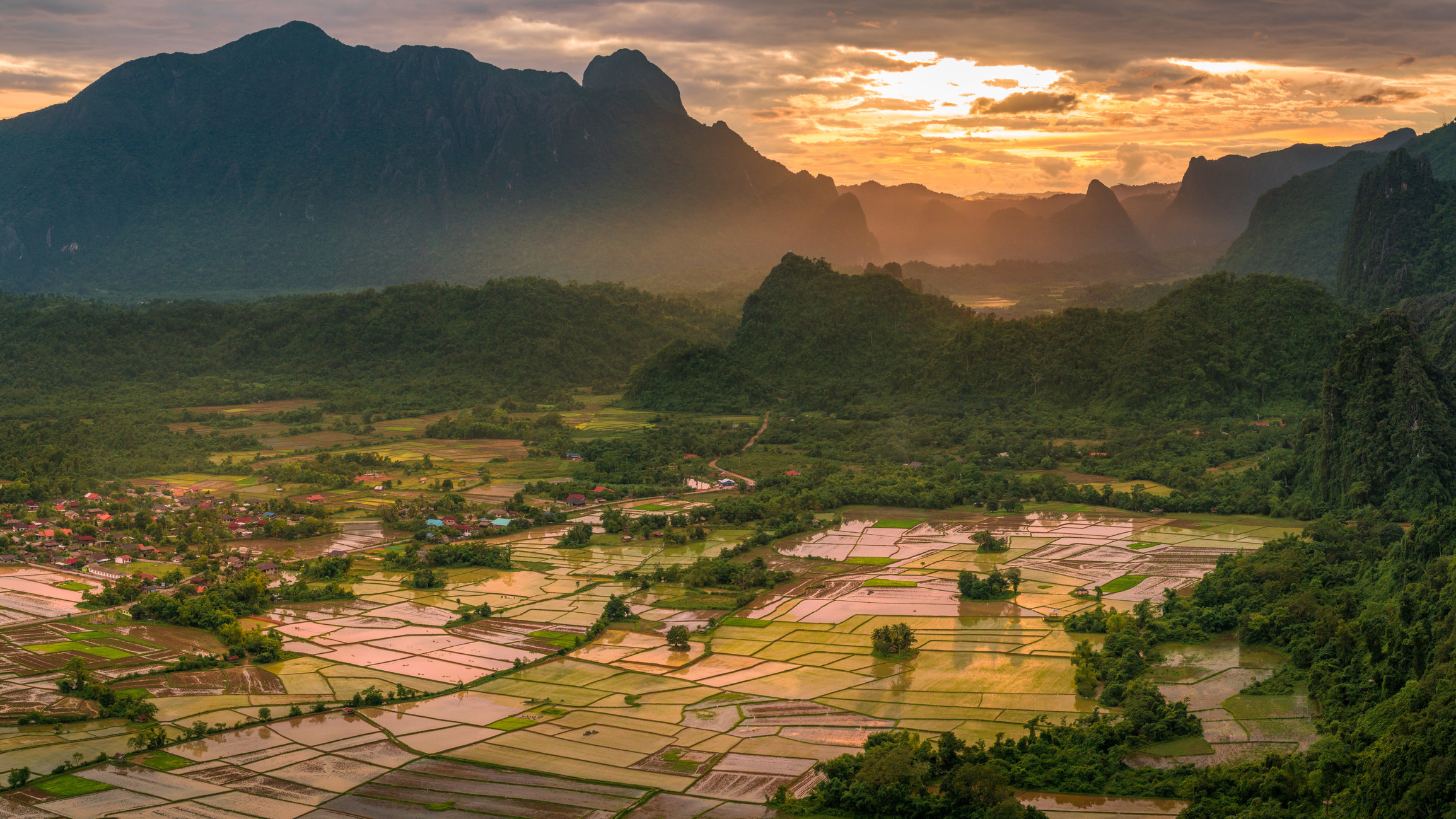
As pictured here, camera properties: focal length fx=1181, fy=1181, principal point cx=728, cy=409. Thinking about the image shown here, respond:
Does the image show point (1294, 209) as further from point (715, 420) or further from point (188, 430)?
point (188, 430)

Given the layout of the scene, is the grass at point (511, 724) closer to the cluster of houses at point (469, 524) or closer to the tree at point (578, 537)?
the tree at point (578, 537)

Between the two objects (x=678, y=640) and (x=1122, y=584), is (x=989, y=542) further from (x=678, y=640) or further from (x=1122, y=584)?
(x=678, y=640)

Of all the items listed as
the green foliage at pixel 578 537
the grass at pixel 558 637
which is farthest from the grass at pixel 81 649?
the green foliage at pixel 578 537

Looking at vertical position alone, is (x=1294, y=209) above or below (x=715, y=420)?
above

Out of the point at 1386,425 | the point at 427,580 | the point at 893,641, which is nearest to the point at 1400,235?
the point at 1386,425

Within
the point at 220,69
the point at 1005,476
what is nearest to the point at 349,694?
the point at 1005,476

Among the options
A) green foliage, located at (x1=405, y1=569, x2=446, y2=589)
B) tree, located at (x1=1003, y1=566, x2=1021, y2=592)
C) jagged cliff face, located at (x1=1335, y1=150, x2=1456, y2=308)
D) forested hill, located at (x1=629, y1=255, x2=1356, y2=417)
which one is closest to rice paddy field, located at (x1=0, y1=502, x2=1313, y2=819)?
green foliage, located at (x1=405, y1=569, x2=446, y2=589)

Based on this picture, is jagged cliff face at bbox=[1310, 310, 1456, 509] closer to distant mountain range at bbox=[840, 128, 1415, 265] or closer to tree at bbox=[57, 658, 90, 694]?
tree at bbox=[57, 658, 90, 694]
